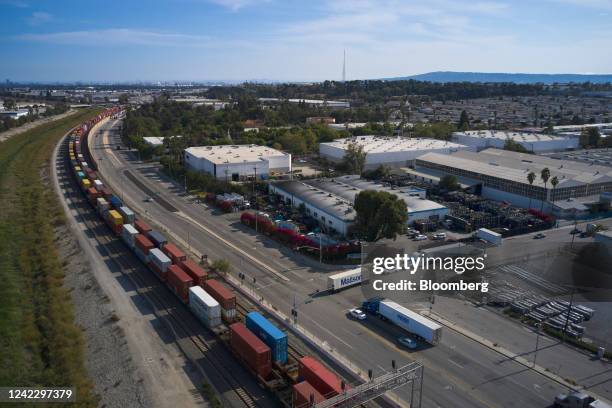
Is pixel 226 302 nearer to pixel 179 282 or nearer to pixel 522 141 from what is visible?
pixel 179 282

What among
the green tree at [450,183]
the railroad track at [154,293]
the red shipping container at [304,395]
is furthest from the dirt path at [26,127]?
the red shipping container at [304,395]

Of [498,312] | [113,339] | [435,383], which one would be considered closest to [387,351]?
[435,383]

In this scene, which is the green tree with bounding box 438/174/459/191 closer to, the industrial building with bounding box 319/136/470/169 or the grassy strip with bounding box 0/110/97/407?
the industrial building with bounding box 319/136/470/169

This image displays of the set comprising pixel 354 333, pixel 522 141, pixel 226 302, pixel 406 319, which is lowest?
pixel 354 333

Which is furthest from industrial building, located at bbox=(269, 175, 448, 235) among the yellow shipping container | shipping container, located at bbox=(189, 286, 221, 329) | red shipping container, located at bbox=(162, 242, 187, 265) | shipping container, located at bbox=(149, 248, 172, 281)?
the yellow shipping container

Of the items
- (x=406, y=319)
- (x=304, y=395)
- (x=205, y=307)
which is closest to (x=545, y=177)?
(x=406, y=319)
